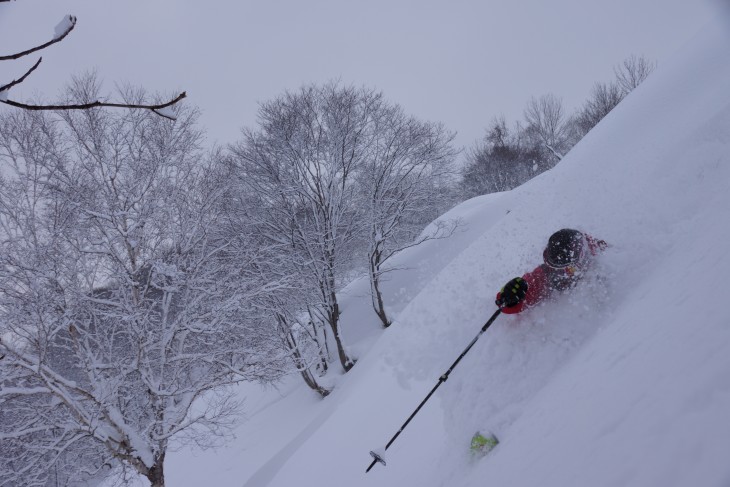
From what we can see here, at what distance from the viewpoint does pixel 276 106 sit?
11.1m

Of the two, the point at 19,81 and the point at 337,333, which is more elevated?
the point at 19,81

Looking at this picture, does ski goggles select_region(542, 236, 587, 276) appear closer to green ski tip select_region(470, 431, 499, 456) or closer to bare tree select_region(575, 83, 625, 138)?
green ski tip select_region(470, 431, 499, 456)

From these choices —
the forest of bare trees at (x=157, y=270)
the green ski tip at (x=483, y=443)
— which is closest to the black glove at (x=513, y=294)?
the green ski tip at (x=483, y=443)

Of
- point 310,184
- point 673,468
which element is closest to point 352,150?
point 310,184

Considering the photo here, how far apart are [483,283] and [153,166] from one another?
7.65 meters

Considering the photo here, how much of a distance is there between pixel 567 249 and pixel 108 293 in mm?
10171

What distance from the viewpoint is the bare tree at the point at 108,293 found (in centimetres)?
607

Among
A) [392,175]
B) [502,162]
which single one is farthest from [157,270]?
[502,162]

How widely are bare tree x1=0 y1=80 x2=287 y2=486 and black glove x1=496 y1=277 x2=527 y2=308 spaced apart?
214 inches

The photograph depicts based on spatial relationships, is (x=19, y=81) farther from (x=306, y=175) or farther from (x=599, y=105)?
(x=599, y=105)

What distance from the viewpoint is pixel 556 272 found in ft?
15.3

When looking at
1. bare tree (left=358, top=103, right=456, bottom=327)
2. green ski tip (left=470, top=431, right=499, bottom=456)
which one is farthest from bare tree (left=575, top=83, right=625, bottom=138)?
green ski tip (left=470, top=431, right=499, bottom=456)

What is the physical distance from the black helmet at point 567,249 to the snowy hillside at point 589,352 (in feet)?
1.39

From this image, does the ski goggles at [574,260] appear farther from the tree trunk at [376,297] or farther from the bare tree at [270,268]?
the tree trunk at [376,297]
